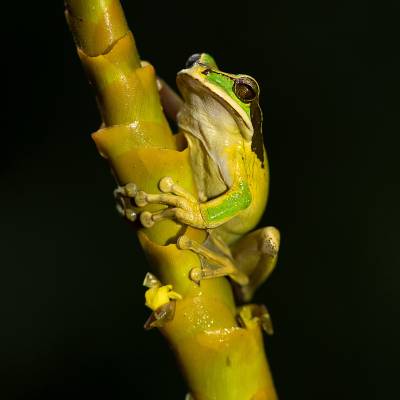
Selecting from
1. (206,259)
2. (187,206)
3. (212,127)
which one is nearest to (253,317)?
(206,259)

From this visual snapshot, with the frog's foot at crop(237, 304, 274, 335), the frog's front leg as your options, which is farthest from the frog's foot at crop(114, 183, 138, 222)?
the frog's foot at crop(237, 304, 274, 335)

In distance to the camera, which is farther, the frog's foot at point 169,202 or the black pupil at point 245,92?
the black pupil at point 245,92

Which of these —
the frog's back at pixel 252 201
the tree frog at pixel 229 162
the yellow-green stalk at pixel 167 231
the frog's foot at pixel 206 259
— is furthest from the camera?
the frog's back at pixel 252 201

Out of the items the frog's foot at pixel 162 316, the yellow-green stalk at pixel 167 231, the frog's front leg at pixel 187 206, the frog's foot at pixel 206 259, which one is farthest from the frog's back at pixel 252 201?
the frog's foot at pixel 162 316

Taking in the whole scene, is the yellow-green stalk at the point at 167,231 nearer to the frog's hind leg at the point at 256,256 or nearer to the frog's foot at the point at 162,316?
the frog's foot at the point at 162,316

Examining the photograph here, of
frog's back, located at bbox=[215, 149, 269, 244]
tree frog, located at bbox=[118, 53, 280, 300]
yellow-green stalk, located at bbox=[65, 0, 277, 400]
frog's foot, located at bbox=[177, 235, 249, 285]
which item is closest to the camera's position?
yellow-green stalk, located at bbox=[65, 0, 277, 400]

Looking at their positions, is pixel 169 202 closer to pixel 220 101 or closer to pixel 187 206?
pixel 187 206

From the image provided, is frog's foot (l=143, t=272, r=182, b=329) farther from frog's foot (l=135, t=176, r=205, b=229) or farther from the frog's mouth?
the frog's mouth
